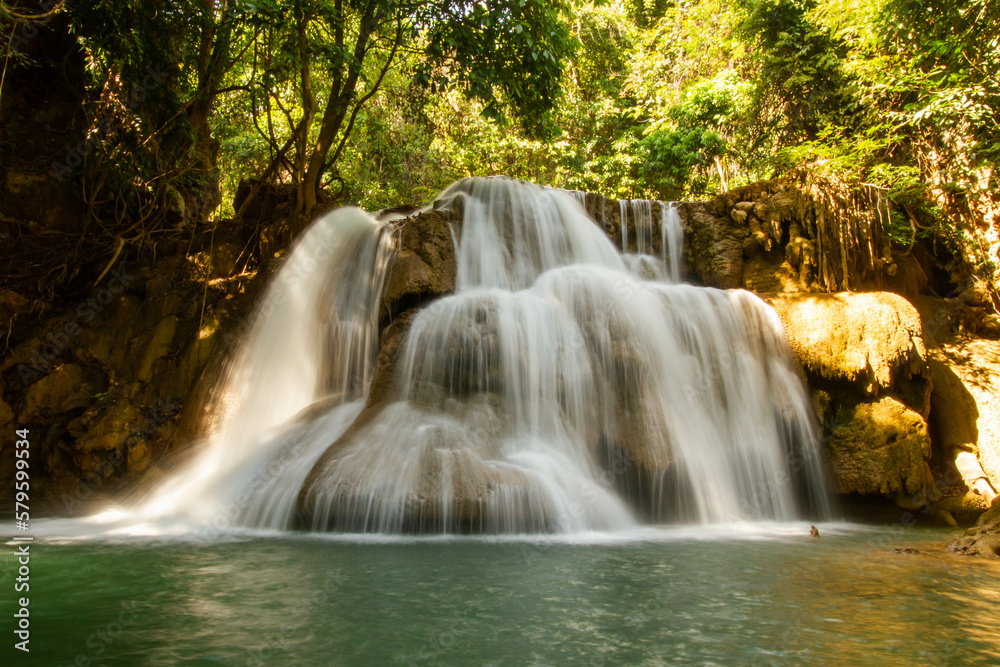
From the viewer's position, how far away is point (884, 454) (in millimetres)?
7164

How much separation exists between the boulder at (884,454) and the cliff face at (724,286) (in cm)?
1

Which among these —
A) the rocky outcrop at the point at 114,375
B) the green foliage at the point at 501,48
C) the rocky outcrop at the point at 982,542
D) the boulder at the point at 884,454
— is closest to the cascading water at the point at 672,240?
the green foliage at the point at 501,48

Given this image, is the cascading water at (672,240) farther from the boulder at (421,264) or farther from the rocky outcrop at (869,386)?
the boulder at (421,264)

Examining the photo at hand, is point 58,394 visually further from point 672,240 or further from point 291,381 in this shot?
point 672,240

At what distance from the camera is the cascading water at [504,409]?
5.57 metres

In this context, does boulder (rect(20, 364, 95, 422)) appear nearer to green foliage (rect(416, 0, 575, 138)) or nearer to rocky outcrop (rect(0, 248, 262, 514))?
rocky outcrop (rect(0, 248, 262, 514))

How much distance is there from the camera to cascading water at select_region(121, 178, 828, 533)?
5570 mm

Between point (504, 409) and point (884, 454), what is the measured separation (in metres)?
4.36

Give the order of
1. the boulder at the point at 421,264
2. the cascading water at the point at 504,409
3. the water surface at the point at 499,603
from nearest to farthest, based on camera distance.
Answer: the water surface at the point at 499,603
the cascading water at the point at 504,409
the boulder at the point at 421,264

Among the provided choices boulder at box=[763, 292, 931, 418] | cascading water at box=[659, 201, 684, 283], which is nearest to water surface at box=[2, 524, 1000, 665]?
boulder at box=[763, 292, 931, 418]

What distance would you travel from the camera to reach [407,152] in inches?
690

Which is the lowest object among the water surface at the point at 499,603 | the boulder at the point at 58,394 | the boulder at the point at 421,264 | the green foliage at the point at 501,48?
the water surface at the point at 499,603

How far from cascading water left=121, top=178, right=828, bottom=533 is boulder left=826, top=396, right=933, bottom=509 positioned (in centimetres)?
30

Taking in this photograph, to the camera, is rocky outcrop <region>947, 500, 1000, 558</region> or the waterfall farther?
the waterfall
